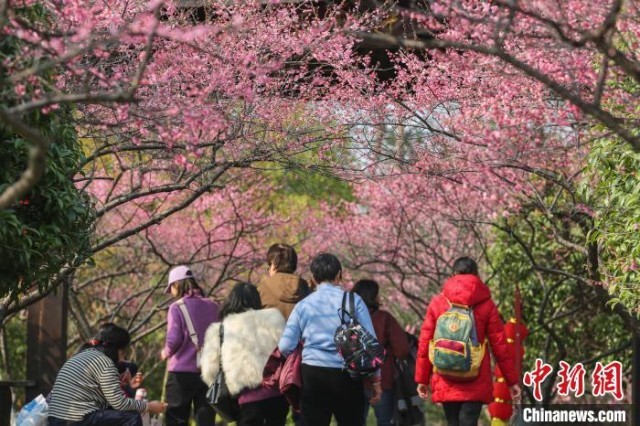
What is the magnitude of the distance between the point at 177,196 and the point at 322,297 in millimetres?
9844

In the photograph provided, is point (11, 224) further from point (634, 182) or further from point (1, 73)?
point (634, 182)

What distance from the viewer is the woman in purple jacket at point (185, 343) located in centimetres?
880

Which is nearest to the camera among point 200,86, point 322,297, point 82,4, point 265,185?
point 82,4

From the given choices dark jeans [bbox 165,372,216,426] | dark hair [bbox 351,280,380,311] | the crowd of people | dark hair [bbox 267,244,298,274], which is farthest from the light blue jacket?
dark jeans [bbox 165,372,216,426]

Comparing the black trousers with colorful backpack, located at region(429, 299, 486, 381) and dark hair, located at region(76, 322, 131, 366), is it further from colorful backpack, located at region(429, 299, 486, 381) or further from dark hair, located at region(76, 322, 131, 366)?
dark hair, located at region(76, 322, 131, 366)

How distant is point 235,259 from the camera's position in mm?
14195

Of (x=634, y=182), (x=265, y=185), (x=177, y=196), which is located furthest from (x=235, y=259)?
(x=634, y=182)

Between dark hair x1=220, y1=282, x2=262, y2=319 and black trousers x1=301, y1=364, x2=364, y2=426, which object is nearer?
black trousers x1=301, y1=364, x2=364, y2=426

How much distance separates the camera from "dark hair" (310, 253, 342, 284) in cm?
723

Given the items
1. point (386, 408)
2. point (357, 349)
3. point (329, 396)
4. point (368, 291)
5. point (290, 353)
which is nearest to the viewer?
point (357, 349)

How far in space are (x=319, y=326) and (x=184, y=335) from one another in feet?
6.80

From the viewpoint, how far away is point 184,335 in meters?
8.85

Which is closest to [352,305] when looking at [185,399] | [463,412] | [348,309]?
[348,309]

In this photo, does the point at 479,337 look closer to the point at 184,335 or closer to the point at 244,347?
the point at 244,347
